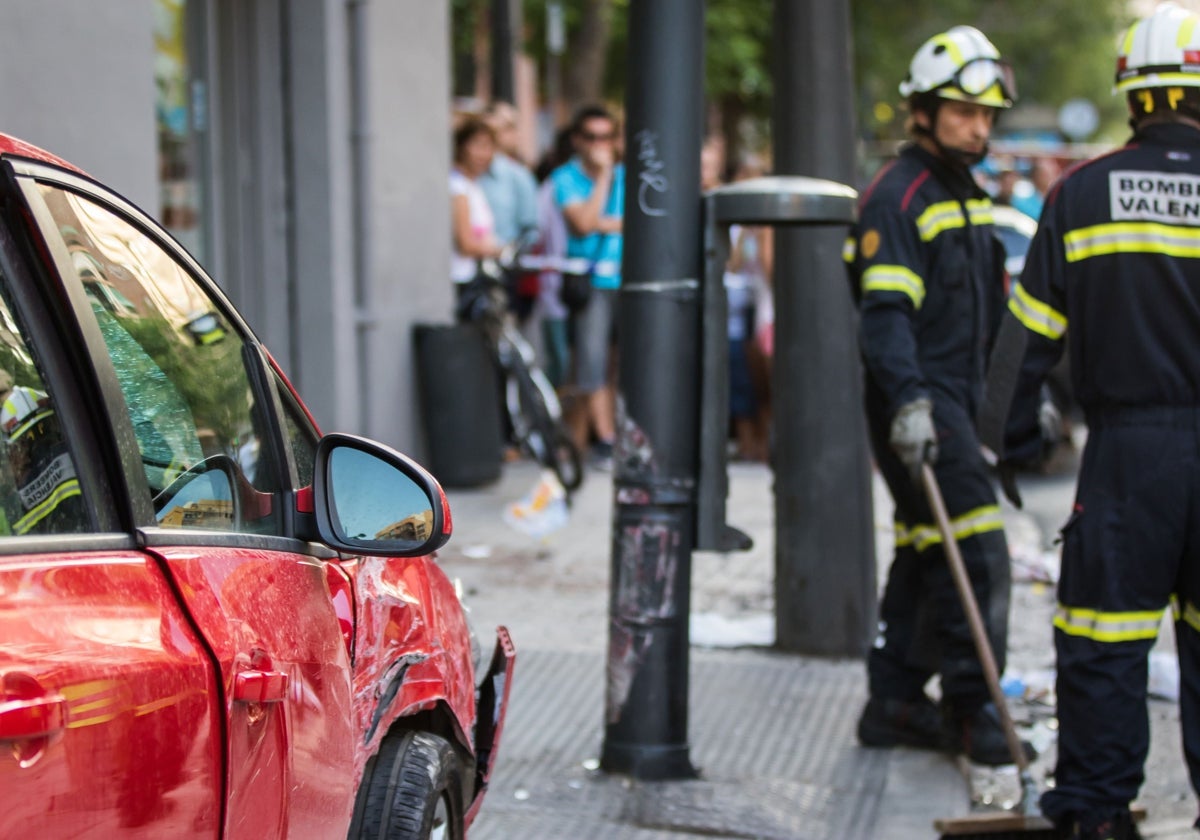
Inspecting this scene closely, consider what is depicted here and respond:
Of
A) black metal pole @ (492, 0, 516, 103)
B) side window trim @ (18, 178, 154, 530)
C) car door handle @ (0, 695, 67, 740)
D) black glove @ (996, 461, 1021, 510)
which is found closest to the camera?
car door handle @ (0, 695, 67, 740)

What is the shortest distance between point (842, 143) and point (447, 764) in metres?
3.66

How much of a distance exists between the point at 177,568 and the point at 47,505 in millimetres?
206

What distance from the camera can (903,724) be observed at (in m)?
5.25

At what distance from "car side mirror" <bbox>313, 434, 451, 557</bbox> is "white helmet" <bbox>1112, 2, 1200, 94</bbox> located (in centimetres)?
230

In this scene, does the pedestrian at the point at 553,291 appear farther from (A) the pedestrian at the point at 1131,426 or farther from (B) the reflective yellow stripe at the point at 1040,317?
(A) the pedestrian at the point at 1131,426

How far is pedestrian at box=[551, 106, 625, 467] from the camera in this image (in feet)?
36.0

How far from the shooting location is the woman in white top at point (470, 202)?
10656mm

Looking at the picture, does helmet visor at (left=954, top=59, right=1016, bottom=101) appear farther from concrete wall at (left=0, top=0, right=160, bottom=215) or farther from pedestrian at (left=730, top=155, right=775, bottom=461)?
pedestrian at (left=730, top=155, right=775, bottom=461)

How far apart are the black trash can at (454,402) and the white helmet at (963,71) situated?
16.2 feet

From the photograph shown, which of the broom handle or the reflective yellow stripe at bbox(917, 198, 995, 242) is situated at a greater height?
the reflective yellow stripe at bbox(917, 198, 995, 242)

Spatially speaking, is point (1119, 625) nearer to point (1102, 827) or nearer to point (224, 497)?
point (1102, 827)

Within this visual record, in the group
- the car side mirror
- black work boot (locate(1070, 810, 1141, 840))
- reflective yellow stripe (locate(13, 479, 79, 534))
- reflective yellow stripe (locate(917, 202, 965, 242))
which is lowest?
black work boot (locate(1070, 810, 1141, 840))

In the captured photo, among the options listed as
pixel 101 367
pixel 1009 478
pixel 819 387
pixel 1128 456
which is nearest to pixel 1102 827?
pixel 1128 456

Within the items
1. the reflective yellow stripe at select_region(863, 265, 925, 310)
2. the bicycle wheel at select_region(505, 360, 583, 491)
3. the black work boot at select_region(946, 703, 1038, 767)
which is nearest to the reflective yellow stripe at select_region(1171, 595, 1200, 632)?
the black work boot at select_region(946, 703, 1038, 767)
